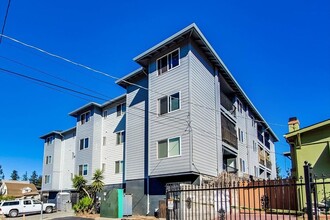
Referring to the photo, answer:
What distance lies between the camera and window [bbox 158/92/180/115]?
849 inches

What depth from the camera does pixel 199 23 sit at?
21359 millimetres

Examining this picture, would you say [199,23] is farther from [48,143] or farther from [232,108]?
[48,143]

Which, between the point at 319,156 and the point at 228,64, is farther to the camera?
the point at 228,64

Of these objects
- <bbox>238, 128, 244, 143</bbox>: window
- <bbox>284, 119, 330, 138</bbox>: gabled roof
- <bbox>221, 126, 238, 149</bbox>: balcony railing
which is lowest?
<bbox>284, 119, 330, 138</bbox>: gabled roof

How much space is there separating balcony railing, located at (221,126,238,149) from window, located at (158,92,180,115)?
17.9 feet

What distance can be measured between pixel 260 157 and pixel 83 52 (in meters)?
28.5

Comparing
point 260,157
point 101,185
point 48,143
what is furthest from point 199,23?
point 48,143

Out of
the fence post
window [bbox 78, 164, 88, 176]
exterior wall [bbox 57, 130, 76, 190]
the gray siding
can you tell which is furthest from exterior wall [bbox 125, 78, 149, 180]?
the fence post

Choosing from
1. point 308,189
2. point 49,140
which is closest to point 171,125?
point 308,189

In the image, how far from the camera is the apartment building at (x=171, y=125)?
2080cm

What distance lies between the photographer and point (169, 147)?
21.2 m

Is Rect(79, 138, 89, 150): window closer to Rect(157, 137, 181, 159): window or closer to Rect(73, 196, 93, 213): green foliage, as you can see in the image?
Rect(73, 196, 93, 213): green foliage

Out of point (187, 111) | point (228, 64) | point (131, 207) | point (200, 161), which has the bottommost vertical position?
point (131, 207)

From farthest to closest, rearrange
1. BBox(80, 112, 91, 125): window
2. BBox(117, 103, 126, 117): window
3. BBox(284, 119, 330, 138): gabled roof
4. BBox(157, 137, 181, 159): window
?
BBox(80, 112, 91, 125): window
BBox(117, 103, 126, 117): window
BBox(157, 137, 181, 159): window
BBox(284, 119, 330, 138): gabled roof
